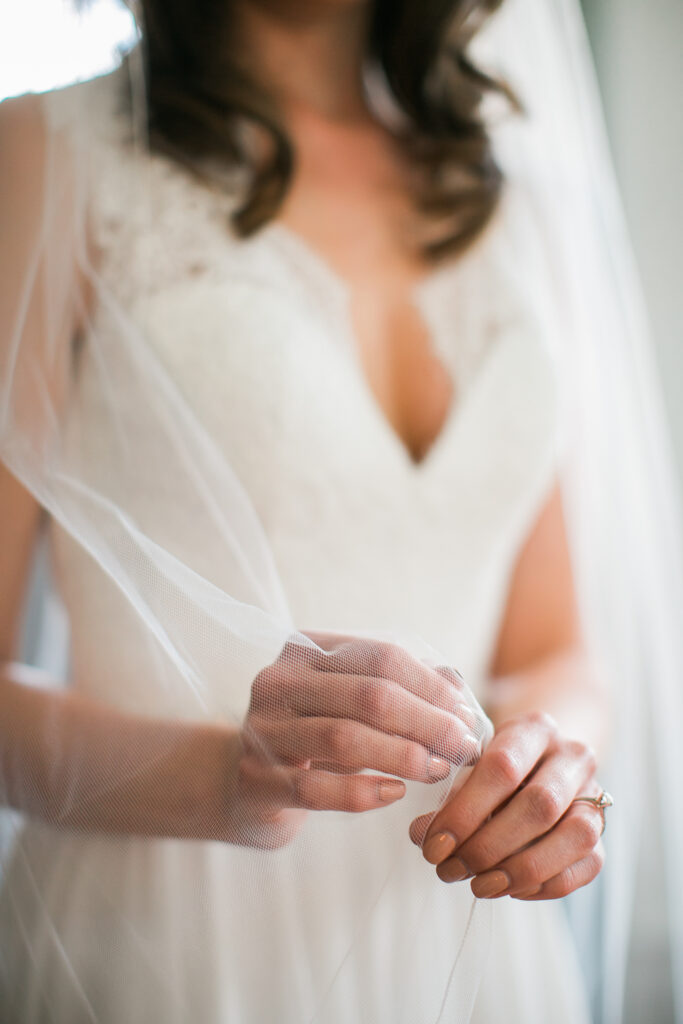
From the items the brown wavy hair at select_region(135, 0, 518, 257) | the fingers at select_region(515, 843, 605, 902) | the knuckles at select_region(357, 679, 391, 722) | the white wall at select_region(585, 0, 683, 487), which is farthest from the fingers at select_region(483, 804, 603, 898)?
the white wall at select_region(585, 0, 683, 487)

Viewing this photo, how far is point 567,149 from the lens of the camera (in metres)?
0.81

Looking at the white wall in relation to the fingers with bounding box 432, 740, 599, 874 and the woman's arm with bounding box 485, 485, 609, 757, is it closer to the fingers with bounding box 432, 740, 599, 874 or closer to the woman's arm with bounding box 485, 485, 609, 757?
the woman's arm with bounding box 485, 485, 609, 757

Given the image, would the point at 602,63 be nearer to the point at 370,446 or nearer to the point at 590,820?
the point at 370,446

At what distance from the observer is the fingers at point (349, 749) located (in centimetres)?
39

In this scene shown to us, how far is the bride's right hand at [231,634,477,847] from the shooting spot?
390mm

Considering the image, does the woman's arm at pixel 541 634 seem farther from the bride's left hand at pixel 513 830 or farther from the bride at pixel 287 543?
the bride's left hand at pixel 513 830

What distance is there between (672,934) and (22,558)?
0.78 m

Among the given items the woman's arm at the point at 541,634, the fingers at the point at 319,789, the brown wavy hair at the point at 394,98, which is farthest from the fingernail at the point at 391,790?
the brown wavy hair at the point at 394,98

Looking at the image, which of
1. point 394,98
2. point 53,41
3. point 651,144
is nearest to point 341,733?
point 53,41

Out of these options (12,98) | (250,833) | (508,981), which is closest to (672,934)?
(508,981)

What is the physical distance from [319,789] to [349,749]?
34 millimetres

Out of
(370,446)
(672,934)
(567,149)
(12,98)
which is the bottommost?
(672,934)

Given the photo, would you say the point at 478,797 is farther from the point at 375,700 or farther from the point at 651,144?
the point at 651,144

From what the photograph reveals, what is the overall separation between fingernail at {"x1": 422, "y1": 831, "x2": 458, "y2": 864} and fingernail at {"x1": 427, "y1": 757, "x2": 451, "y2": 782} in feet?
0.10
